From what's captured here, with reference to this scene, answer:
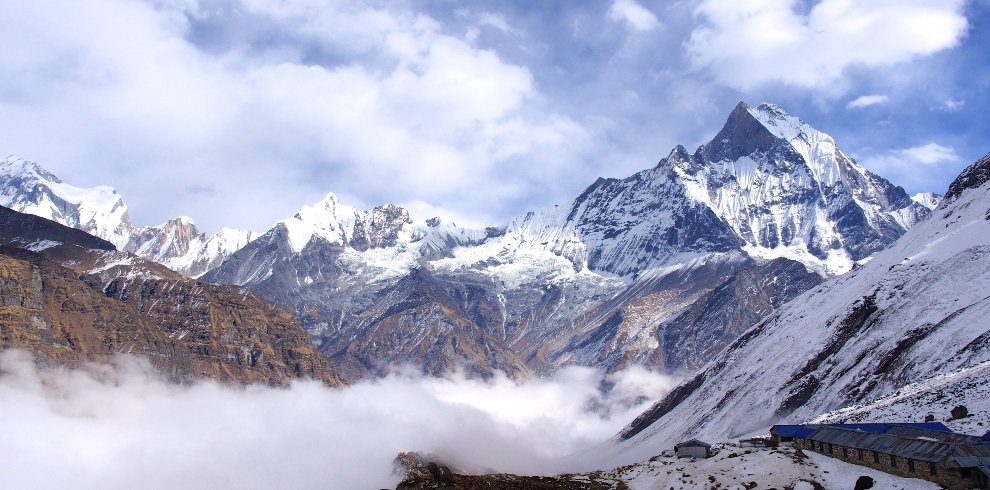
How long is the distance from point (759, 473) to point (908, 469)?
39.8 feet

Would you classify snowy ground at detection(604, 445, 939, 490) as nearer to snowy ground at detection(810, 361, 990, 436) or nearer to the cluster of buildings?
the cluster of buildings

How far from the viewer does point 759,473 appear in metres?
77.3

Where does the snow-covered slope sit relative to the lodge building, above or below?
above

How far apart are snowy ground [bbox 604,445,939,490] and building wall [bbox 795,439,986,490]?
629mm

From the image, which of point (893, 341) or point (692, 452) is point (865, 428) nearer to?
point (692, 452)

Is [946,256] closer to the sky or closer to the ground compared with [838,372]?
closer to the sky

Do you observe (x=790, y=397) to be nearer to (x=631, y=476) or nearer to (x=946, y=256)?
(x=946, y=256)

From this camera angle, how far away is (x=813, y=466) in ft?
256

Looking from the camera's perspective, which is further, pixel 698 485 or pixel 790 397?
pixel 790 397

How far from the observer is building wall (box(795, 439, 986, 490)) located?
222 ft

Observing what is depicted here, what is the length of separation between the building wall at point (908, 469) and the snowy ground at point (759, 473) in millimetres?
629

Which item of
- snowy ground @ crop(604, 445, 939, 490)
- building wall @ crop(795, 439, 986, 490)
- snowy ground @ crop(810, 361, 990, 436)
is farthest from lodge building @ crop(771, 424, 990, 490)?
snowy ground @ crop(810, 361, 990, 436)

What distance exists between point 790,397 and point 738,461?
99978 mm

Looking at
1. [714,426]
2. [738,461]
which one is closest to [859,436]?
[738,461]
